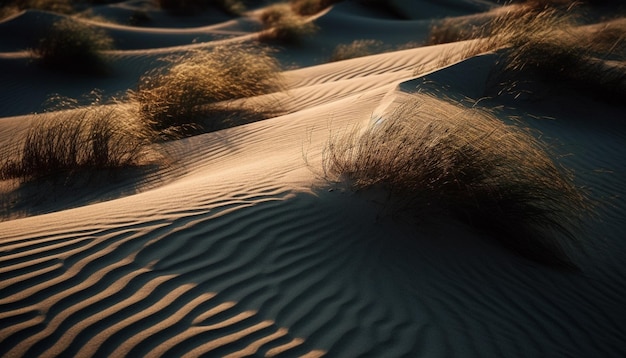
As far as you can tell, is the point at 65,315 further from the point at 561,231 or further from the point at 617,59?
the point at 617,59

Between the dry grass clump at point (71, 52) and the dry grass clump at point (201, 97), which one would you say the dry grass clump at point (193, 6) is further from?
the dry grass clump at point (201, 97)

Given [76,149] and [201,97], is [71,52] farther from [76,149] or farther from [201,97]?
[76,149]

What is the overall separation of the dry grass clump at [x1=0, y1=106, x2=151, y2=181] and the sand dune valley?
0.09ft

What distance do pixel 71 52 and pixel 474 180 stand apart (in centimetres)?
999

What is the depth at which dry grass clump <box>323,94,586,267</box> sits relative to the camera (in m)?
3.37

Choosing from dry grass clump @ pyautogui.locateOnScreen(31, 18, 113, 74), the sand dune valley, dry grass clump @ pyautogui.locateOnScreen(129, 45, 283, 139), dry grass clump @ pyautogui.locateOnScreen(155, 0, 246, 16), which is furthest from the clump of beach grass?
the sand dune valley

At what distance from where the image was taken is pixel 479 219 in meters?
3.57

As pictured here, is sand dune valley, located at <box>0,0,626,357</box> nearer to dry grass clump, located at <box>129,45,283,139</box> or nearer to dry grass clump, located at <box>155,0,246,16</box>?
dry grass clump, located at <box>129,45,283,139</box>

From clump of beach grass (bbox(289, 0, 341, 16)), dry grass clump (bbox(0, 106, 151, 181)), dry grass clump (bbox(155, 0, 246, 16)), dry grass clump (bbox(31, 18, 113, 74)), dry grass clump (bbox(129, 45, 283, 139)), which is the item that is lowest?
dry grass clump (bbox(0, 106, 151, 181))

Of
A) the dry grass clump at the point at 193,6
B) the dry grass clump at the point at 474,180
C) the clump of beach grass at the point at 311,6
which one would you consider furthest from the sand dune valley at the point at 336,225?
the dry grass clump at the point at 193,6

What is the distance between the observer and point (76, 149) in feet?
16.6

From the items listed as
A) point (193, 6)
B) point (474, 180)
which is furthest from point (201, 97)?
point (193, 6)

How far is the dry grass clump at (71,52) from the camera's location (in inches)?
404

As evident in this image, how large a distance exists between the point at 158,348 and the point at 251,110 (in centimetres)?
513
